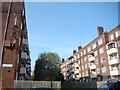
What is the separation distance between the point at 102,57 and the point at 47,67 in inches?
712

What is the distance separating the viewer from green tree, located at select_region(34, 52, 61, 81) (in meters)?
45.6

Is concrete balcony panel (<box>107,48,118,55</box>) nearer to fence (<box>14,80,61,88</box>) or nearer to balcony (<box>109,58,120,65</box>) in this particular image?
balcony (<box>109,58,120,65</box>)

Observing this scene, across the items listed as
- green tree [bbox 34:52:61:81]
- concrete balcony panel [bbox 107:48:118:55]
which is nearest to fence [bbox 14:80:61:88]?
concrete balcony panel [bbox 107:48:118:55]

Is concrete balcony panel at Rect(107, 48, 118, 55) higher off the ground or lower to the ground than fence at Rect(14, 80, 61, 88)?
higher

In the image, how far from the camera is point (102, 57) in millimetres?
40438

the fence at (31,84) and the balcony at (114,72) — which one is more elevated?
the balcony at (114,72)

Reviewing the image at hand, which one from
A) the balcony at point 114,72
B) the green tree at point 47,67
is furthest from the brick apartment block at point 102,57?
the green tree at point 47,67

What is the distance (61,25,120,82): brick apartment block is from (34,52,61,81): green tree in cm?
1024

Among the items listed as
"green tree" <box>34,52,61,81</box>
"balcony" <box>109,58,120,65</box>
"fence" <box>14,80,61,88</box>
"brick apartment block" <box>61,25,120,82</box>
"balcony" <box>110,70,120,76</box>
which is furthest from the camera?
"green tree" <box>34,52,61,81</box>

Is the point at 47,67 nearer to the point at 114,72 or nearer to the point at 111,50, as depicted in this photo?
the point at 111,50

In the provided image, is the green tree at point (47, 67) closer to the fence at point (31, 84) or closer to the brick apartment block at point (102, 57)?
the brick apartment block at point (102, 57)

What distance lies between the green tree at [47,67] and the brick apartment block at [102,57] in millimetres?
10237

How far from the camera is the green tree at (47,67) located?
45594mm

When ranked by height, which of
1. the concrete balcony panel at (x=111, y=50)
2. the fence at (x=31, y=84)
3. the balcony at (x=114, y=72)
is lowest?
the fence at (x=31, y=84)
